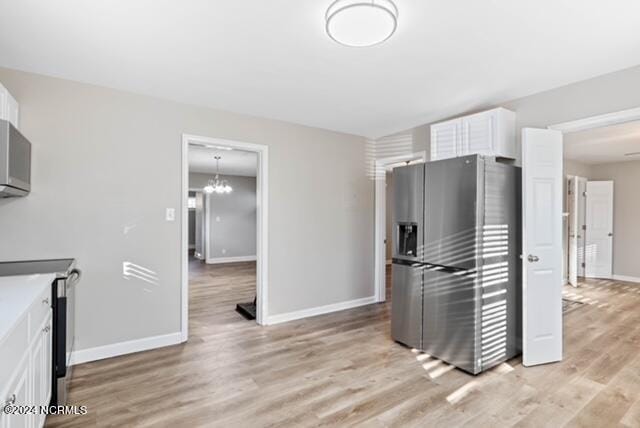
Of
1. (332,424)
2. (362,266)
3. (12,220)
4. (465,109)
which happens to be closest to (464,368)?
(332,424)

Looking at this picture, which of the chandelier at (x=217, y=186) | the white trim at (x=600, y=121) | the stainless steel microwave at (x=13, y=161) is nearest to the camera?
the stainless steel microwave at (x=13, y=161)

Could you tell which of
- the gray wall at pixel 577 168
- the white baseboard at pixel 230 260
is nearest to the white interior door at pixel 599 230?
the gray wall at pixel 577 168

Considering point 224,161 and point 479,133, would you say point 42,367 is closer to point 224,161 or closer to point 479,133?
point 479,133

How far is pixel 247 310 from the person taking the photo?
4.28 metres

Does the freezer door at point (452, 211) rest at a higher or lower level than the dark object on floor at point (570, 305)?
higher

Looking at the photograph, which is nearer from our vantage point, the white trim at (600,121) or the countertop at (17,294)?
the countertop at (17,294)

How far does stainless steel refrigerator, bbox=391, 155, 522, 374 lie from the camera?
271 cm

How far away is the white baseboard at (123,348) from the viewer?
287cm

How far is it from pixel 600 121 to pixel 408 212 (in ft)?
5.60

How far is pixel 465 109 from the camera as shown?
3502 millimetres

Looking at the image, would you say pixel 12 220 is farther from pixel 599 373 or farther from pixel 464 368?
pixel 599 373

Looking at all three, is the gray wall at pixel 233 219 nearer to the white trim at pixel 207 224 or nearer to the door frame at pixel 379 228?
the white trim at pixel 207 224

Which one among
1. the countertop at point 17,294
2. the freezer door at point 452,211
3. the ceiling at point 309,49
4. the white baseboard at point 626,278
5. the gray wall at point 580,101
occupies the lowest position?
the white baseboard at point 626,278

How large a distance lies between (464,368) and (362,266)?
2.20 m
